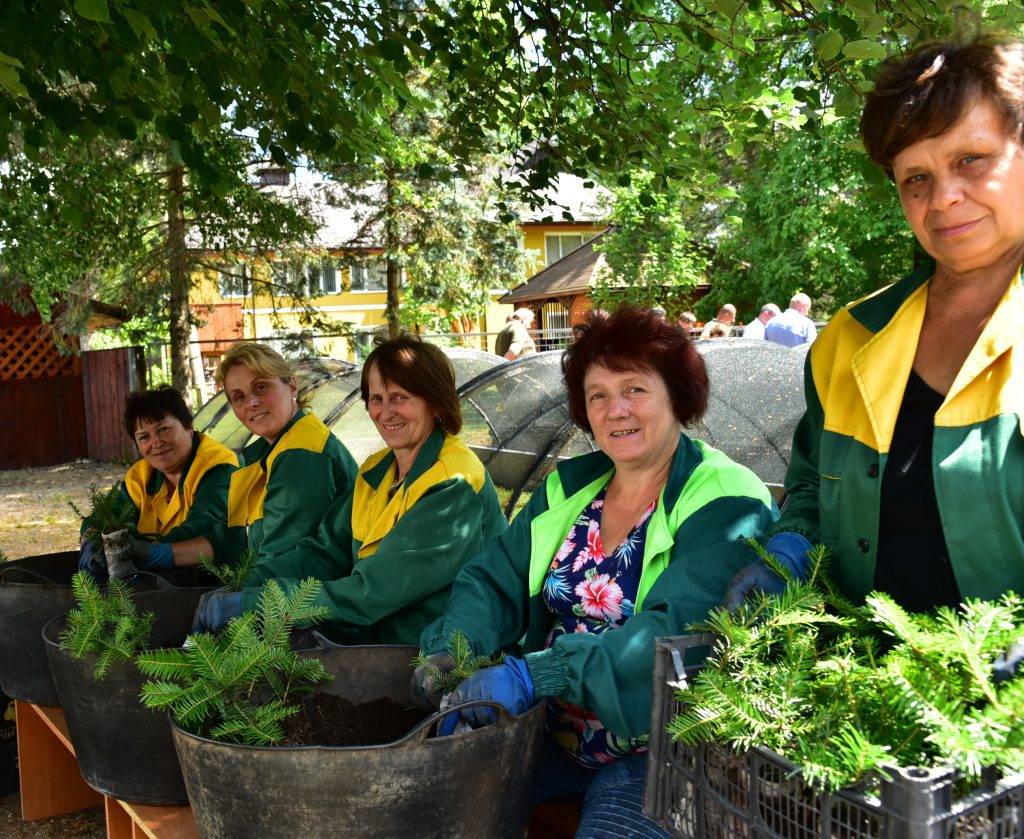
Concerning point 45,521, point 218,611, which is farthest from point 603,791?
point 45,521

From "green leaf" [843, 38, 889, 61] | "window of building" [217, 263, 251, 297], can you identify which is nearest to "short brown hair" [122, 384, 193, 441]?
"green leaf" [843, 38, 889, 61]

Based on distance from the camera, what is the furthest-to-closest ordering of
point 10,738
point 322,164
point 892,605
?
point 322,164
point 10,738
point 892,605

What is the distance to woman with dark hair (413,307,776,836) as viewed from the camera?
1854mm

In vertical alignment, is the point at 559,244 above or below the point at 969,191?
above

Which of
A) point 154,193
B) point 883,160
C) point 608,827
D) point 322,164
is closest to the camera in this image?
point 883,160

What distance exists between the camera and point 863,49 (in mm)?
2771

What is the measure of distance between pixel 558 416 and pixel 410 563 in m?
4.09

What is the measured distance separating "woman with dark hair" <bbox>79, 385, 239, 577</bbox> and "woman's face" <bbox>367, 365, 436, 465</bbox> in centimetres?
124

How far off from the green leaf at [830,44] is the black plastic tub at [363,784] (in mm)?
2103

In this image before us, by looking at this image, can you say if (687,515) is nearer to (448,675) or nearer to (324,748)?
(448,675)

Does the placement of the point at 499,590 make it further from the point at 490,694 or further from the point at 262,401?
the point at 262,401

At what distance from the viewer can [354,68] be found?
170 inches

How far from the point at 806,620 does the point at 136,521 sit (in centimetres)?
367

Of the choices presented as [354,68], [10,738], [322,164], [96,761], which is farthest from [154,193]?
[96,761]
